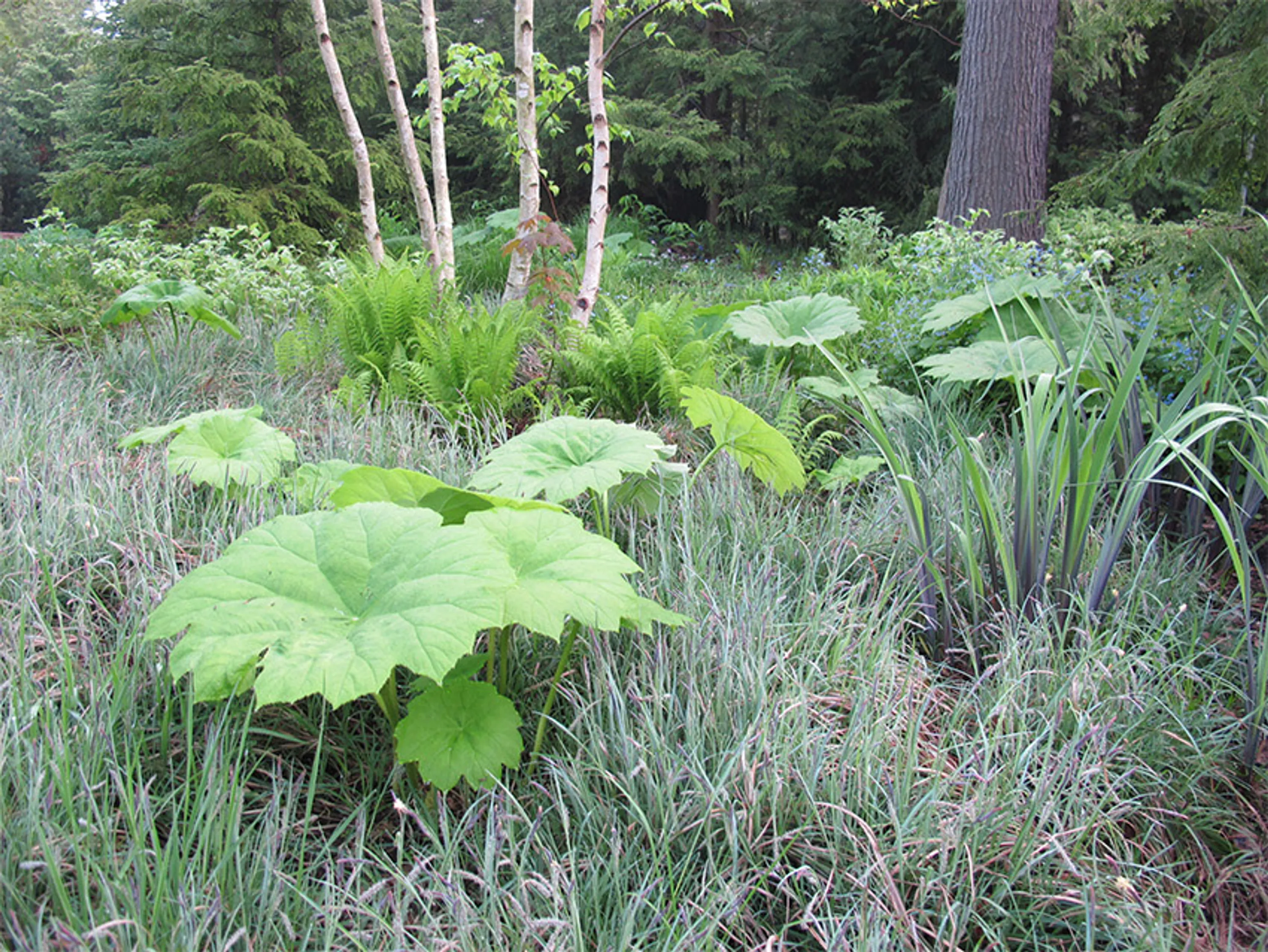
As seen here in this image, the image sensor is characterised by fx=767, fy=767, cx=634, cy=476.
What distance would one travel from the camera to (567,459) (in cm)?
186

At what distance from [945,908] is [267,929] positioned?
97cm

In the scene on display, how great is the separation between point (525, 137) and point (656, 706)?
343 centimetres

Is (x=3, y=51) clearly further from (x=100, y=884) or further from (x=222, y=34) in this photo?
(x=100, y=884)

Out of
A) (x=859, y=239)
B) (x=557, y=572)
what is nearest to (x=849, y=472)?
(x=557, y=572)

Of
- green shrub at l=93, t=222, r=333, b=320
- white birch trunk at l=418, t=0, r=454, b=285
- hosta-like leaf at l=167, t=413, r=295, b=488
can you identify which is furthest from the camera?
green shrub at l=93, t=222, r=333, b=320

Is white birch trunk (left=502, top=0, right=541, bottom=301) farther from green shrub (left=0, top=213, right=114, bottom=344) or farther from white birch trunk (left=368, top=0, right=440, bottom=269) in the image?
green shrub (left=0, top=213, right=114, bottom=344)

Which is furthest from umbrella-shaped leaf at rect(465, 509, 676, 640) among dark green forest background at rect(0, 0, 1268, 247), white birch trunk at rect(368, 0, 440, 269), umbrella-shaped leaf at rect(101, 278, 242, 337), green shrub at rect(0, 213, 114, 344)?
dark green forest background at rect(0, 0, 1268, 247)

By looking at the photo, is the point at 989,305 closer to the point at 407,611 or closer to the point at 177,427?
the point at 407,611

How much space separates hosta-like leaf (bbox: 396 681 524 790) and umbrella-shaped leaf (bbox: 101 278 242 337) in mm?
2816

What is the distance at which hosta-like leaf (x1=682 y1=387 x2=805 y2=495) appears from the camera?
213 cm

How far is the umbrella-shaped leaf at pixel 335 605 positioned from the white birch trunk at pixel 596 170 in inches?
99.1

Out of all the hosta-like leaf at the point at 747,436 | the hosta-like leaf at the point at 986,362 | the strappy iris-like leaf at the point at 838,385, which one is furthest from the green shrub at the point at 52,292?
the hosta-like leaf at the point at 986,362

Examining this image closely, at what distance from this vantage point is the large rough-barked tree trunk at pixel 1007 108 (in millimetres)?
6109

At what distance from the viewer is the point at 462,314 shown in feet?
12.0
